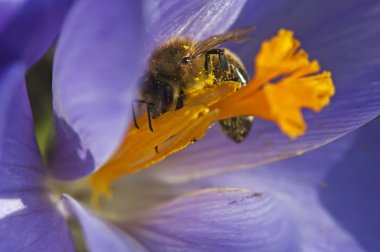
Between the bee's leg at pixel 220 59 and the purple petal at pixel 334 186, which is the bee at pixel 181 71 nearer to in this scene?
the bee's leg at pixel 220 59

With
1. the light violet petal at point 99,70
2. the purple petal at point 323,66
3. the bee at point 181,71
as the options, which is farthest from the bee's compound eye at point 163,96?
the purple petal at point 323,66

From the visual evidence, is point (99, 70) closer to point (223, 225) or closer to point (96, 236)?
point (96, 236)

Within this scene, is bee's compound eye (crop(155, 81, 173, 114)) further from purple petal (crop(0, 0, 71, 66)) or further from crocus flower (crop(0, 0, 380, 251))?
purple petal (crop(0, 0, 71, 66))

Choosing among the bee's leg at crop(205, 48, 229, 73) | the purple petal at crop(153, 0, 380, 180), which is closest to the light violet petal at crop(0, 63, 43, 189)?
the bee's leg at crop(205, 48, 229, 73)

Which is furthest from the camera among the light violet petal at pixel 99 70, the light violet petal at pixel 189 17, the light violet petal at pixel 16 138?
the light violet petal at pixel 189 17

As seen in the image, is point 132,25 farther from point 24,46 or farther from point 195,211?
point 195,211

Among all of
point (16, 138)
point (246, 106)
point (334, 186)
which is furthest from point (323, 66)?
point (16, 138)

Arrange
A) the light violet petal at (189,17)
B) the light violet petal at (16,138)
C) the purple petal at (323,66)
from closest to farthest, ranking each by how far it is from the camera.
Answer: the light violet petal at (16,138) → the light violet petal at (189,17) → the purple petal at (323,66)
